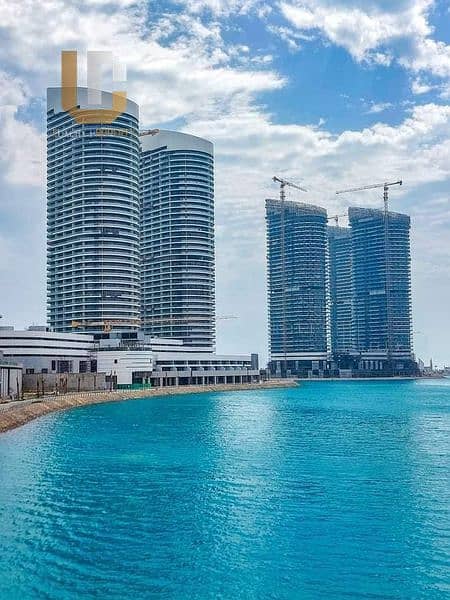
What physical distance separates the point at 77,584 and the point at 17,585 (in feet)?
10.3

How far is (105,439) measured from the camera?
89562 millimetres

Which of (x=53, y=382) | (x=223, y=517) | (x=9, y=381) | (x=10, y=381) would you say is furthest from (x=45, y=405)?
(x=223, y=517)

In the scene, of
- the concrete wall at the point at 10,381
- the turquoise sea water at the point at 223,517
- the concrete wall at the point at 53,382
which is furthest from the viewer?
the concrete wall at the point at 53,382

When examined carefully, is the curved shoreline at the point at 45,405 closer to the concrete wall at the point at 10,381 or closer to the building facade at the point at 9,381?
the building facade at the point at 9,381

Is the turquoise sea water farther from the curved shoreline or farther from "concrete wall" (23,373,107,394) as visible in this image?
"concrete wall" (23,373,107,394)

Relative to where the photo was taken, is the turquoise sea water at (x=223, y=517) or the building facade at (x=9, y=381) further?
the building facade at (x=9, y=381)

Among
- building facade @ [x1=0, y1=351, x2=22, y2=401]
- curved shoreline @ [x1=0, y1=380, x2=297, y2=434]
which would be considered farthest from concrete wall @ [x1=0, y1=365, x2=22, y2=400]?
curved shoreline @ [x1=0, y1=380, x2=297, y2=434]

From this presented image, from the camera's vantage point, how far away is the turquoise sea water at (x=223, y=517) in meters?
35.3

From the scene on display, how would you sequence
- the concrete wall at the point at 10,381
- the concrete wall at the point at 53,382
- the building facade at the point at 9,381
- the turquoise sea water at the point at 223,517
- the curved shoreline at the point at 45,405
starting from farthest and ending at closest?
the concrete wall at the point at 53,382
the concrete wall at the point at 10,381
the building facade at the point at 9,381
the curved shoreline at the point at 45,405
the turquoise sea water at the point at 223,517

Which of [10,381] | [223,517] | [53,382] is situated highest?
[10,381]

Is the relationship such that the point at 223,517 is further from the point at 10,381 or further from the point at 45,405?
the point at 10,381

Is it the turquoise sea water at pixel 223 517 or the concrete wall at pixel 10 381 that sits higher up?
the concrete wall at pixel 10 381

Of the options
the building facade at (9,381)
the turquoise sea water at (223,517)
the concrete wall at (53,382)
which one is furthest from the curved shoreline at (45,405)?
the concrete wall at (53,382)

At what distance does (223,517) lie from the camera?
156 ft
